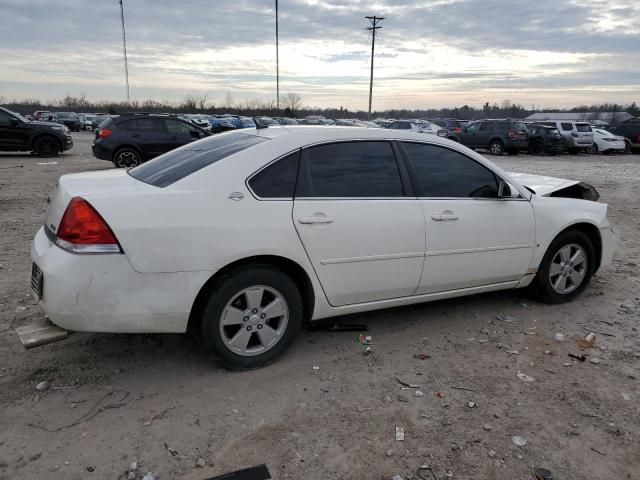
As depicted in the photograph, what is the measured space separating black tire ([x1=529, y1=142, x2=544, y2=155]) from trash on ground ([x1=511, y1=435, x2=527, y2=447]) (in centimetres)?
2563

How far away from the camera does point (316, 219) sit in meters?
3.49

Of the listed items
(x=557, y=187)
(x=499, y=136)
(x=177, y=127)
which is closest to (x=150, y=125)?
(x=177, y=127)

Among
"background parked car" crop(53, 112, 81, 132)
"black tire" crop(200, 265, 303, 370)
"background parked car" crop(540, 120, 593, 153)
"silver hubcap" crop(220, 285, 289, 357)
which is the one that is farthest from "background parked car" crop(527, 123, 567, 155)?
"background parked car" crop(53, 112, 81, 132)

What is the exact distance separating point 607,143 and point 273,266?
28.3 meters

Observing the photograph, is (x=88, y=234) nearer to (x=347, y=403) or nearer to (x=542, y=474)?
(x=347, y=403)

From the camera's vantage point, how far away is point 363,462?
2.67m

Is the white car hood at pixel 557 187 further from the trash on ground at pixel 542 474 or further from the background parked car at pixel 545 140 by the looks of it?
the background parked car at pixel 545 140

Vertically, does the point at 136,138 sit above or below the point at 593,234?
above

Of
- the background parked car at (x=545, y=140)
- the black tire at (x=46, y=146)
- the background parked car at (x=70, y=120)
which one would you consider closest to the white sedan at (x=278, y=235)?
the black tire at (x=46, y=146)

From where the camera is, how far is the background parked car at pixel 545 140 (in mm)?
25547

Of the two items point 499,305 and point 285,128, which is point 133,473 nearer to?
point 285,128

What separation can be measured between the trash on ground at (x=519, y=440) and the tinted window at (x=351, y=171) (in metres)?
1.80

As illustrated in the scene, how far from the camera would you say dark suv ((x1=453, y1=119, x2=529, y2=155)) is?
24.7 meters

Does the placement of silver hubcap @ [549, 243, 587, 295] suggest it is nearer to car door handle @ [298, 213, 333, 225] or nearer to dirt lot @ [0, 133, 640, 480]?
dirt lot @ [0, 133, 640, 480]
